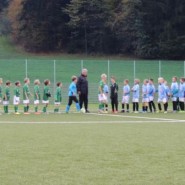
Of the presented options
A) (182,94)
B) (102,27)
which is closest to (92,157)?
(182,94)

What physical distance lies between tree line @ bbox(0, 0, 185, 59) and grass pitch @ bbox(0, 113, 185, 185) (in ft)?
164

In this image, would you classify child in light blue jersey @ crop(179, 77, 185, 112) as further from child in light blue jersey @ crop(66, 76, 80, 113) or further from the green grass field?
the green grass field

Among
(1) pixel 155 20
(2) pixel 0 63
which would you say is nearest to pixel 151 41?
(1) pixel 155 20

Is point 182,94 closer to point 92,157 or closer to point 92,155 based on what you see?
point 92,155

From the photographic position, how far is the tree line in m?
67.1

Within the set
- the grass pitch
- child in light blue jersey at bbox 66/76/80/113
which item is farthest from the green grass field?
child in light blue jersey at bbox 66/76/80/113

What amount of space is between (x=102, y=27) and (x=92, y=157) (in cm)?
6357

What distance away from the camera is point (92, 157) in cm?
1102

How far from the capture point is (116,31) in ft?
241

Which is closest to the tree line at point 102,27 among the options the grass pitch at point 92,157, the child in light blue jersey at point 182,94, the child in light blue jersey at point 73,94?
the child in light blue jersey at point 182,94

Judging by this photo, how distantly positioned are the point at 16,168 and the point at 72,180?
1.34m

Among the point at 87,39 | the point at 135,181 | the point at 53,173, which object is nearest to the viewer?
the point at 135,181

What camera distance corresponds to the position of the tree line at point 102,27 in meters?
67.1

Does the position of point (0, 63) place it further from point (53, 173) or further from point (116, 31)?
point (53, 173)
